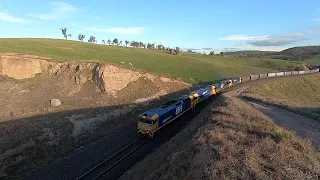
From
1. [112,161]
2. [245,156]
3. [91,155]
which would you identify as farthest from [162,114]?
[245,156]

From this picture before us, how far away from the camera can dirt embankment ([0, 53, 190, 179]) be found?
93.8ft

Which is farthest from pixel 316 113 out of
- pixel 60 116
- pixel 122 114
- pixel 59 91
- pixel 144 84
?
pixel 59 91

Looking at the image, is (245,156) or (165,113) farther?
(165,113)

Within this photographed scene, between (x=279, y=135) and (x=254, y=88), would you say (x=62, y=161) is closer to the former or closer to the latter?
(x=279, y=135)

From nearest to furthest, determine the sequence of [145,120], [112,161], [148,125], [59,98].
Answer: [112,161] → [148,125] → [145,120] → [59,98]

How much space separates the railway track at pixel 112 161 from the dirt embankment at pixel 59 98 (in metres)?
6.26

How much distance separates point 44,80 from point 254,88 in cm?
4450

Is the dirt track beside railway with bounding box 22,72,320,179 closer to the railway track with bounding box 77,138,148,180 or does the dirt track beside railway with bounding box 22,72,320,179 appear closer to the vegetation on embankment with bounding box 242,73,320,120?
the railway track with bounding box 77,138,148,180

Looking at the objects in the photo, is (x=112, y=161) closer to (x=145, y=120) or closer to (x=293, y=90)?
(x=145, y=120)

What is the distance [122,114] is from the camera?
133 feet

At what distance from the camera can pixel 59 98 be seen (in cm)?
4522

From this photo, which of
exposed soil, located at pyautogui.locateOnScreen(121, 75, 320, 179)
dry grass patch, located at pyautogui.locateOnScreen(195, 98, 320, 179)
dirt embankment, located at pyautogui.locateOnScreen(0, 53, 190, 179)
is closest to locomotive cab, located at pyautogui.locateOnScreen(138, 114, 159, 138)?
dirt embankment, located at pyautogui.locateOnScreen(0, 53, 190, 179)

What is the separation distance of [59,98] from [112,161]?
2360 cm

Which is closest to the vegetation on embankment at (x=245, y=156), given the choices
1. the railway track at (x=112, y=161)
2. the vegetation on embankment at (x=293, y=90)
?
the railway track at (x=112, y=161)
